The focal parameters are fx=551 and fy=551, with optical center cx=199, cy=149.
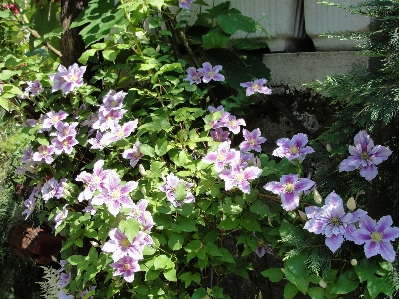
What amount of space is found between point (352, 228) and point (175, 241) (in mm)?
646

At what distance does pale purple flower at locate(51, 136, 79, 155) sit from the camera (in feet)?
7.54

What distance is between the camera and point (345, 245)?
5.49 feet

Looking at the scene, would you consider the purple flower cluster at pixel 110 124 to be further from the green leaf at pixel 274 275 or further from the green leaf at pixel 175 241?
the green leaf at pixel 274 275

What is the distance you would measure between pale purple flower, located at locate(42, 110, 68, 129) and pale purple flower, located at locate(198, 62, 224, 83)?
2.03 feet

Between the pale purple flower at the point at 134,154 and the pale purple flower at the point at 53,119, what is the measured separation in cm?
39

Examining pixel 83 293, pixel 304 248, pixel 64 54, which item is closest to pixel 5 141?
pixel 64 54

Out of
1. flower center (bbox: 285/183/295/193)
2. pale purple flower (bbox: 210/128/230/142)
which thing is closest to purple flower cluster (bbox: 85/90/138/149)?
pale purple flower (bbox: 210/128/230/142)

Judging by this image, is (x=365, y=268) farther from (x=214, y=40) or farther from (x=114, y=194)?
(x=214, y=40)

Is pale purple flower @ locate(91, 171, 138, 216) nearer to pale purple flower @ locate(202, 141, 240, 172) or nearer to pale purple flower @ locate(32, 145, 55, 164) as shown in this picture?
pale purple flower @ locate(202, 141, 240, 172)

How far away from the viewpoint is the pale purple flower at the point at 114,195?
1.84 metres

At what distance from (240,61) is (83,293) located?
3.91ft

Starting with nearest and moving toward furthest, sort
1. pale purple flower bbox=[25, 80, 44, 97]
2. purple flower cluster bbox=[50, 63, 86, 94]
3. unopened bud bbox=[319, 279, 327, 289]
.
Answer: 1. unopened bud bbox=[319, 279, 327, 289]
2. purple flower cluster bbox=[50, 63, 86, 94]
3. pale purple flower bbox=[25, 80, 44, 97]

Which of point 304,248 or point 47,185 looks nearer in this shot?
point 304,248

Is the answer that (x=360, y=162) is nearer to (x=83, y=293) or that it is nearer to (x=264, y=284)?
(x=264, y=284)
